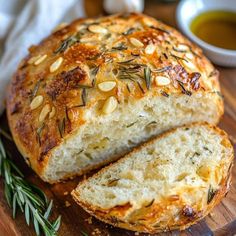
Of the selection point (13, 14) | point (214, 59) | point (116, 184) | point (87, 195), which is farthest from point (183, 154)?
point (13, 14)

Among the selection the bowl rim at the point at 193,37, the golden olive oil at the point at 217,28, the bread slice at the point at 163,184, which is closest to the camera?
the bread slice at the point at 163,184

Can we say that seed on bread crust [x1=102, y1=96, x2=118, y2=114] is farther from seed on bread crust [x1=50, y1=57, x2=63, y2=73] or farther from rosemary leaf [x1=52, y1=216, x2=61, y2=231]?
rosemary leaf [x1=52, y1=216, x2=61, y2=231]

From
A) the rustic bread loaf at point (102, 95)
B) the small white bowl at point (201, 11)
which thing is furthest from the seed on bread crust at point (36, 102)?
the small white bowl at point (201, 11)

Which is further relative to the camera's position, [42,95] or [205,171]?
[42,95]

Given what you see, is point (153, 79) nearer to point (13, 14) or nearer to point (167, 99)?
point (167, 99)

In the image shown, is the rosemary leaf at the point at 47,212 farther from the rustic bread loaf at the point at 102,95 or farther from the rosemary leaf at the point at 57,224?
the rustic bread loaf at the point at 102,95

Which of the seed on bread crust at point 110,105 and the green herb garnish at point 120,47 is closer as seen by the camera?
the seed on bread crust at point 110,105

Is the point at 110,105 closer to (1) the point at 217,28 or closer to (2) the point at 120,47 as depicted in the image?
(2) the point at 120,47
